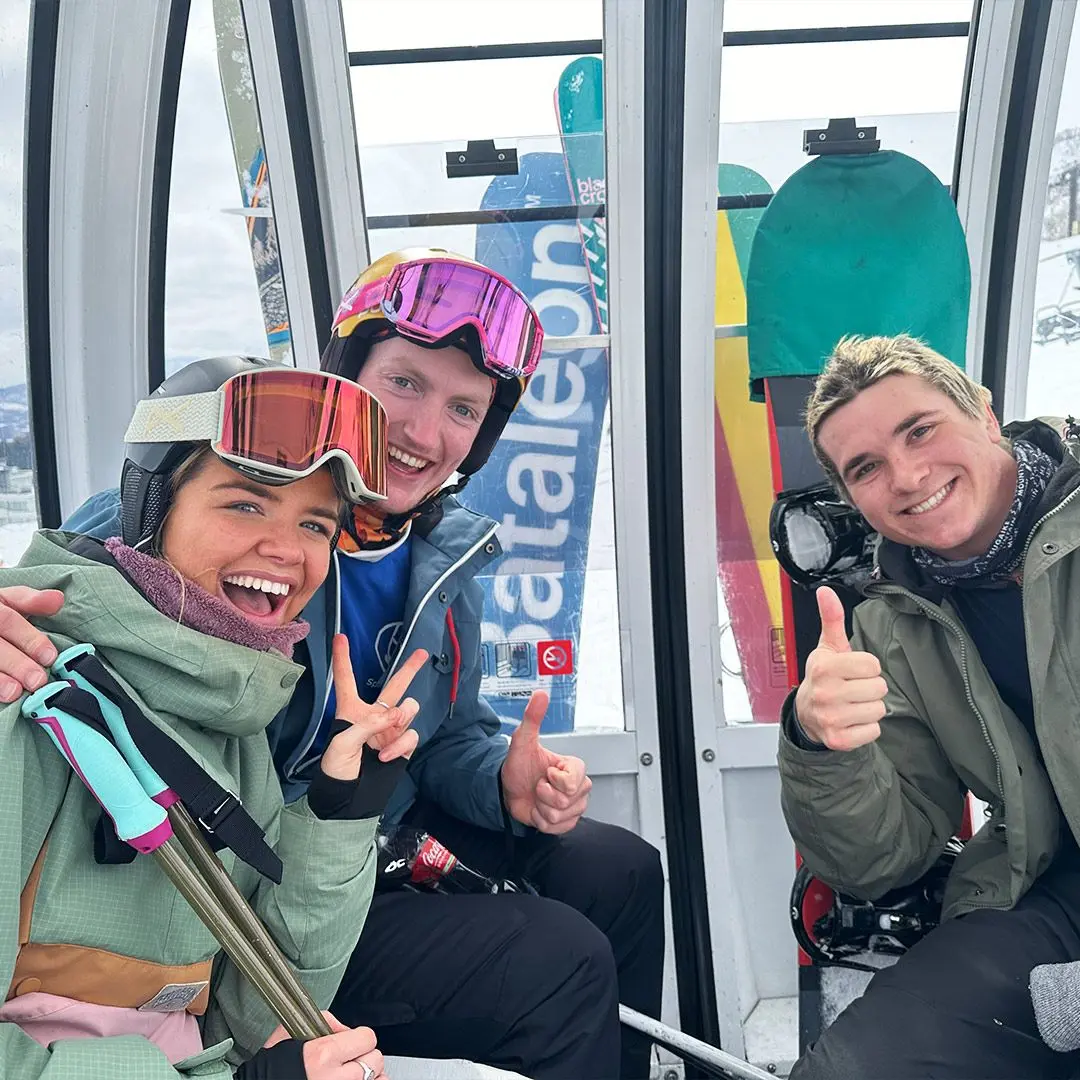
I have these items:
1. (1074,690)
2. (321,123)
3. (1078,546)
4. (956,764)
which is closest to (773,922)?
(956,764)

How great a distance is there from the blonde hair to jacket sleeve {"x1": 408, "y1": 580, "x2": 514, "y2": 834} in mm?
664

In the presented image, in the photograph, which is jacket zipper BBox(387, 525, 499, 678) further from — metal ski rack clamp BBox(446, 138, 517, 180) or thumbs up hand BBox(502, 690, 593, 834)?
metal ski rack clamp BBox(446, 138, 517, 180)

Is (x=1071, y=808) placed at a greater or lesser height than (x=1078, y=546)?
lesser

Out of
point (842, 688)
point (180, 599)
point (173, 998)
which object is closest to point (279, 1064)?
point (173, 998)

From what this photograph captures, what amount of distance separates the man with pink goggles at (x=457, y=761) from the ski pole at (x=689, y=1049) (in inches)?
3.1

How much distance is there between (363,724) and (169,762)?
0.85ft

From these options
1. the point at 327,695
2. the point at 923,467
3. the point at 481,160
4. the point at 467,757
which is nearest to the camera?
the point at 327,695

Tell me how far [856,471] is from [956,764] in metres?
Answer: 0.52

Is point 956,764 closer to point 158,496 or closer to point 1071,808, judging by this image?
point 1071,808

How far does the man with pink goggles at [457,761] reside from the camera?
1414mm

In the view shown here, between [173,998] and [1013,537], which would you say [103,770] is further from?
[1013,537]

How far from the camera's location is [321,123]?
2387mm

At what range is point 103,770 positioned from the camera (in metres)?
0.96

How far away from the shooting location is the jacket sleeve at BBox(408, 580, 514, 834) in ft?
5.47
